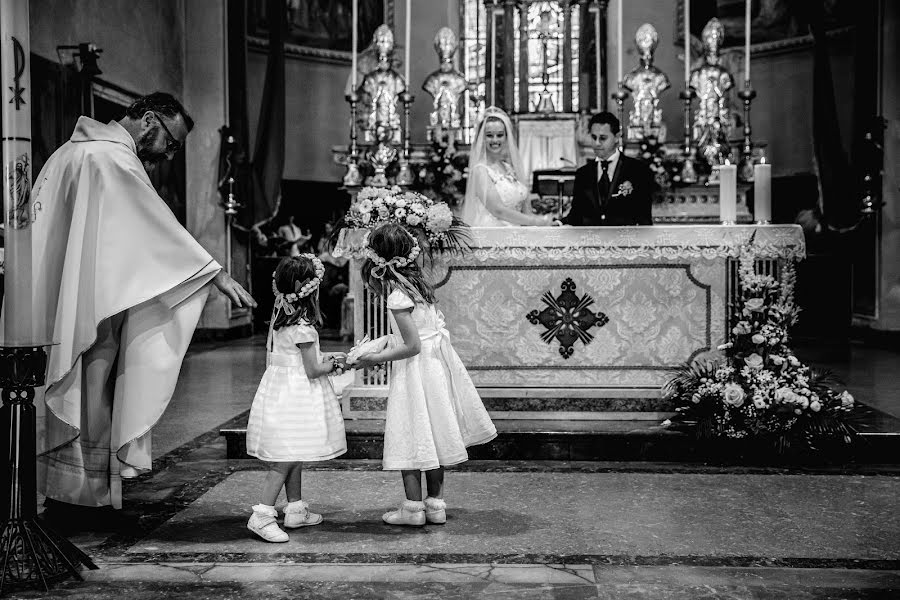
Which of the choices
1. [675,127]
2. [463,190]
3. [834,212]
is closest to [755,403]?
[463,190]

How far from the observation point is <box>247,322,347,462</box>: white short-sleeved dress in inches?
156

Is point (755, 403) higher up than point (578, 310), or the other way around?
point (578, 310)

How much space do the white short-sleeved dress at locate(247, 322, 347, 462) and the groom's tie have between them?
9.11ft

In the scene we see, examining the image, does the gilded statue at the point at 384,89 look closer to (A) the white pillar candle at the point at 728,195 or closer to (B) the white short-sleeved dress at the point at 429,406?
(A) the white pillar candle at the point at 728,195

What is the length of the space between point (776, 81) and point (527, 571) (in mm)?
11351

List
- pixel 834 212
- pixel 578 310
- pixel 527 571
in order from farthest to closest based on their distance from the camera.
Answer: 1. pixel 834 212
2. pixel 578 310
3. pixel 527 571

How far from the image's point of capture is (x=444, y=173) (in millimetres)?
10945

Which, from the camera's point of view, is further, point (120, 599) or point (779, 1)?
point (779, 1)

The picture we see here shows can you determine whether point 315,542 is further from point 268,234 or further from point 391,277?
point 268,234

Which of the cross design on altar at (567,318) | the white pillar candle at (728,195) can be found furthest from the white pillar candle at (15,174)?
the white pillar candle at (728,195)

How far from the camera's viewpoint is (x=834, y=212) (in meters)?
12.0

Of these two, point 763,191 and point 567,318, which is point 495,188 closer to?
point 567,318

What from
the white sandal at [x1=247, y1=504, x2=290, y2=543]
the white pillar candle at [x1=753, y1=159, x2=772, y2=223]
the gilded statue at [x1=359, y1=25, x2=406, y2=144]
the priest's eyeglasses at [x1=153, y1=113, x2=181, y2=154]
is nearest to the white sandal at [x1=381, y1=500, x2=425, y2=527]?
the white sandal at [x1=247, y1=504, x2=290, y2=543]

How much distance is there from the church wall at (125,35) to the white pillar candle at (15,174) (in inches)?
194
